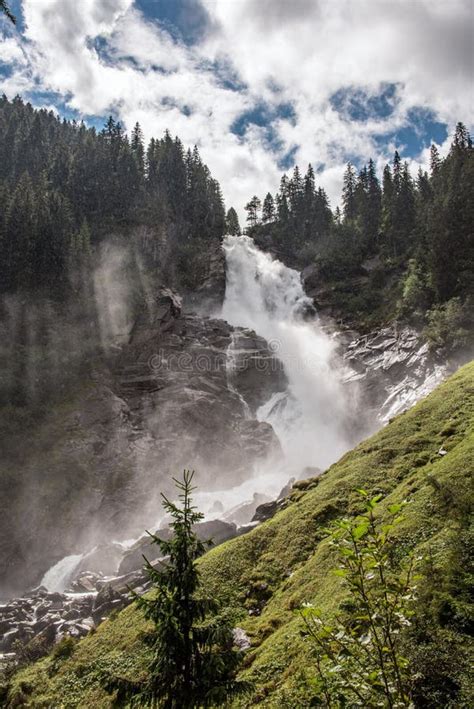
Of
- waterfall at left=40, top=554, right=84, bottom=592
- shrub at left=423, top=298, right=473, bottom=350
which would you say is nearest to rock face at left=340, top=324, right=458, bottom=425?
shrub at left=423, top=298, right=473, bottom=350

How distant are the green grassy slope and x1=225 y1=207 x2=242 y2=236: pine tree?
290 feet

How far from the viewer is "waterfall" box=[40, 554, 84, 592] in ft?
130

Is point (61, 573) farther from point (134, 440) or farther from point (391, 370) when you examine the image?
point (391, 370)

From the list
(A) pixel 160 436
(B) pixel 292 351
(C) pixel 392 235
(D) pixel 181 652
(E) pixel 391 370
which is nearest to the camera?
(D) pixel 181 652

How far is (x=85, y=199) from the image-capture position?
83.6 meters

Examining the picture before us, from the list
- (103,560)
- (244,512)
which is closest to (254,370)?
(244,512)

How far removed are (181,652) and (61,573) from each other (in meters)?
38.7

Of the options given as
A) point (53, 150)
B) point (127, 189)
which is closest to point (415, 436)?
point (127, 189)

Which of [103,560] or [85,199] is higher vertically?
[85,199]

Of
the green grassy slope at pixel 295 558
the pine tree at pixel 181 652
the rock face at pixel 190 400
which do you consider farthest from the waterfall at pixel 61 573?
the pine tree at pixel 181 652

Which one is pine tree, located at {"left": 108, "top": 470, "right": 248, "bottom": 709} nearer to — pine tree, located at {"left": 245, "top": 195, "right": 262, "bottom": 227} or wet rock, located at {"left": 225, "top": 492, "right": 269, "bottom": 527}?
wet rock, located at {"left": 225, "top": 492, "right": 269, "bottom": 527}

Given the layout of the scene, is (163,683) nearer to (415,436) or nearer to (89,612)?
(415,436)

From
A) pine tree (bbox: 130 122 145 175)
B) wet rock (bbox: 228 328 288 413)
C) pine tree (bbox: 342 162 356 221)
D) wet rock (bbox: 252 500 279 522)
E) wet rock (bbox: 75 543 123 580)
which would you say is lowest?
wet rock (bbox: 252 500 279 522)

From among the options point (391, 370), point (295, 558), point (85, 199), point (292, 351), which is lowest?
point (295, 558)
